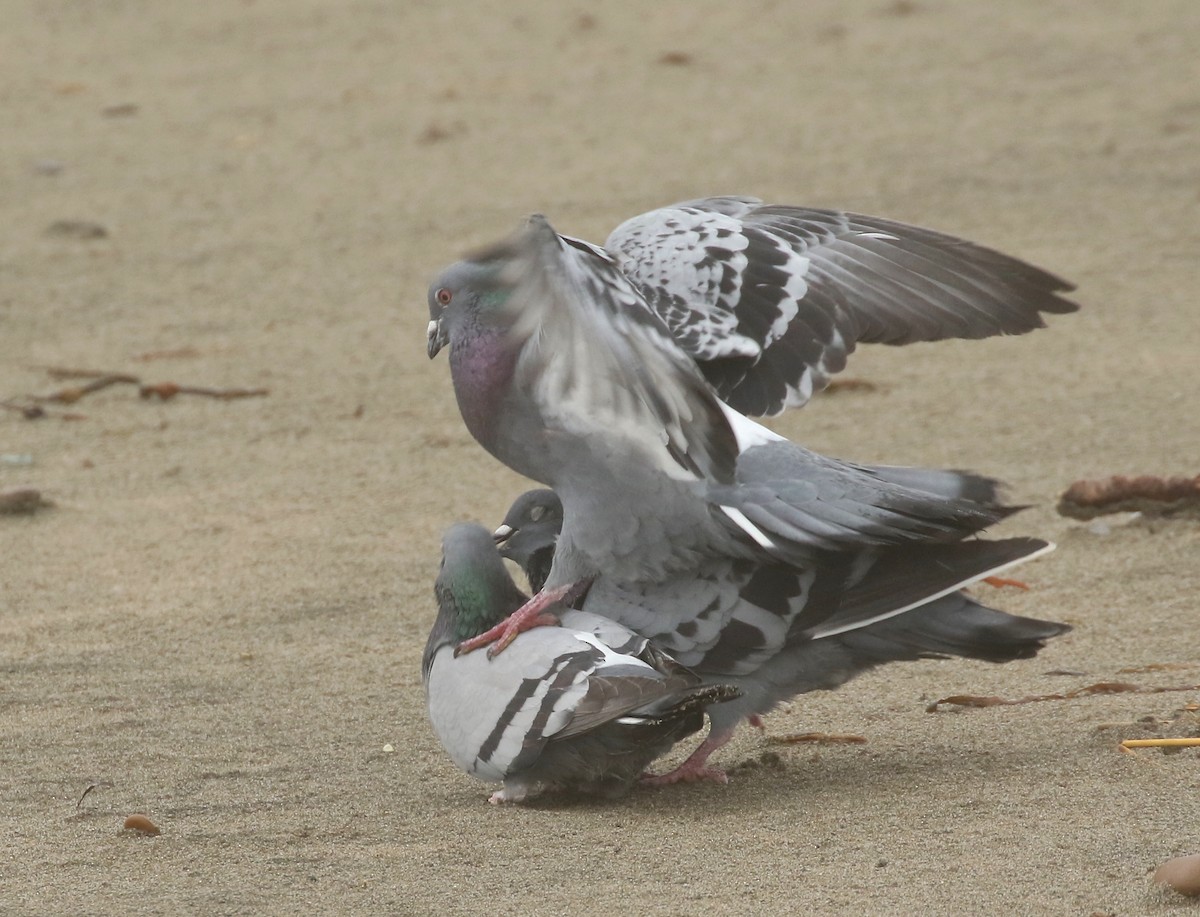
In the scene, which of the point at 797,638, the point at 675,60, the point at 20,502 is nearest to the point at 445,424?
the point at 20,502

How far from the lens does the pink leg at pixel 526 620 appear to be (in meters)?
3.90

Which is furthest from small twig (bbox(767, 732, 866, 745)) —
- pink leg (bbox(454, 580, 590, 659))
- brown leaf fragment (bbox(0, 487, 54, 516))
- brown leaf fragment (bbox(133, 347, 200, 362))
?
brown leaf fragment (bbox(133, 347, 200, 362))

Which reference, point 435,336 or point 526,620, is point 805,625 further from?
point 435,336

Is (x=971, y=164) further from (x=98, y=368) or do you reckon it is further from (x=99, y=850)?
(x=99, y=850)

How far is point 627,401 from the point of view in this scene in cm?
329

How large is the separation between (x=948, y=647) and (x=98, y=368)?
4.44 m

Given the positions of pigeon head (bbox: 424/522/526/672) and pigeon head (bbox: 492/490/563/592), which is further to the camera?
pigeon head (bbox: 492/490/563/592)

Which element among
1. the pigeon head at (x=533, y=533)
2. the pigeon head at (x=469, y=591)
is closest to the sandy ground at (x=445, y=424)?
the pigeon head at (x=469, y=591)

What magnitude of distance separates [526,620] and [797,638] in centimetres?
57

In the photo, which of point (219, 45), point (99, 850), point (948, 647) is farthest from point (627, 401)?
point (219, 45)

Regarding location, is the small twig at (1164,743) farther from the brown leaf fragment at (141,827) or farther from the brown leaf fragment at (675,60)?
the brown leaf fragment at (675,60)

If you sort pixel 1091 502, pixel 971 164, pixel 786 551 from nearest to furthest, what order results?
pixel 786 551, pixel 1091 502, pixel 971 164

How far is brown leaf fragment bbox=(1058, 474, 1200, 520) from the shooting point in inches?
205

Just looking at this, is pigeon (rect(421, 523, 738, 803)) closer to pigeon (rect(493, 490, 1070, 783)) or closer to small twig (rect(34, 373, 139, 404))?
pigeon (rect(493, 490, 1070, 783))
